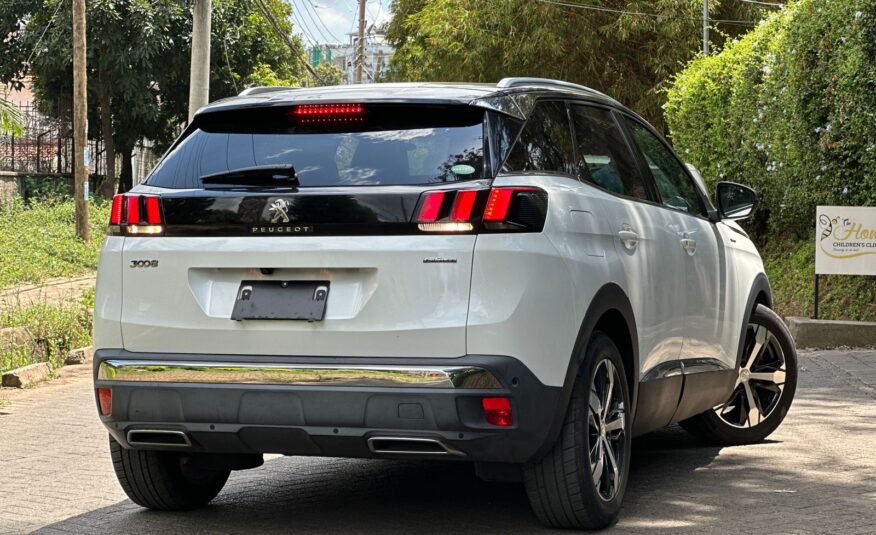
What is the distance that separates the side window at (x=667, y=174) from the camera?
22.2 feet

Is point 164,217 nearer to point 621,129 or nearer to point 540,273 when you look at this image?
point 540,273

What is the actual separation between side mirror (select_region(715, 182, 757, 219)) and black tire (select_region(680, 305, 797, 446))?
0.74 meters

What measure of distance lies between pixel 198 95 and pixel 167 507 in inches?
573

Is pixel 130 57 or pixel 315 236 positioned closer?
pixel 315 236

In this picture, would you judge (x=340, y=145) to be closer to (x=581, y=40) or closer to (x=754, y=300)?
(x=754, y=300)

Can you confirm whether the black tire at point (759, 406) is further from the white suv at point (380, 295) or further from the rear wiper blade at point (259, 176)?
the rear wiper blade at point (259, 176)

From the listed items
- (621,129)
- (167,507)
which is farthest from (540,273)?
(167,507)

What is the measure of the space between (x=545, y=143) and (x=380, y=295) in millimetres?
1073

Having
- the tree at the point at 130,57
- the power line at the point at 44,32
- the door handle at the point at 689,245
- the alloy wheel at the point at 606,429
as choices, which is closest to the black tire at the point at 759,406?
the door handle at the point at 689,245

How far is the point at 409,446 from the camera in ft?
16.3

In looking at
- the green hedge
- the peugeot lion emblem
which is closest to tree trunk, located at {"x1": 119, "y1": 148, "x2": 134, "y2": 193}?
the green hedge

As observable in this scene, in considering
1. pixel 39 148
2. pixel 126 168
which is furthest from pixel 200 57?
pixel 126 168

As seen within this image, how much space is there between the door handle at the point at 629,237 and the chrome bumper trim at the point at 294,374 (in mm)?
1272

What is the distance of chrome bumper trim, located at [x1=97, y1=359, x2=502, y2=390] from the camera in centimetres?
484
